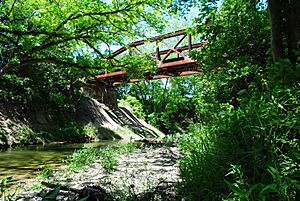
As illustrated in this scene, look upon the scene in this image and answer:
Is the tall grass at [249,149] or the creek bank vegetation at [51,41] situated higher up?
the creek bank vegetation at [51,41]

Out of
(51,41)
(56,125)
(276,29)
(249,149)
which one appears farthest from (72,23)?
(56,125)

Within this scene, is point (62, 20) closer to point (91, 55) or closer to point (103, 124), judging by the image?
point (91, 55)

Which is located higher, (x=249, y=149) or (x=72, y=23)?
(x=72, y=23)

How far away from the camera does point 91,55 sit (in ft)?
34.6

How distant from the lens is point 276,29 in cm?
334

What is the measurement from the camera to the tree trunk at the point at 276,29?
3291 millimetres

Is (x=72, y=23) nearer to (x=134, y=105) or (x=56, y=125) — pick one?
(x=56, y=125)

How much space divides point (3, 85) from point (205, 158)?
46.8ft

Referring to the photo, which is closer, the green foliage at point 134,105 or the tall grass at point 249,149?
the tall grass at point 249,149

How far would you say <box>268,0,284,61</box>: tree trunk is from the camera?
3.29 metres

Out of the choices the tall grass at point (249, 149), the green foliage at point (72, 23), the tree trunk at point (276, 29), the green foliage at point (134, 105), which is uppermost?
the green foliage at point (72, 23)

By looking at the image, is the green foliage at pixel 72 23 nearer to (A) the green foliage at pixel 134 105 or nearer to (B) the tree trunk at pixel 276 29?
(B) the tree trunk at pixel 276 29

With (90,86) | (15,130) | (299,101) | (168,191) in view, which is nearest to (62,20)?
(15,130)

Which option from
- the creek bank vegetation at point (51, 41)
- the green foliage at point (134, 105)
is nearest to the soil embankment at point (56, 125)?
the creek bank vegetation at point (51, 41)
